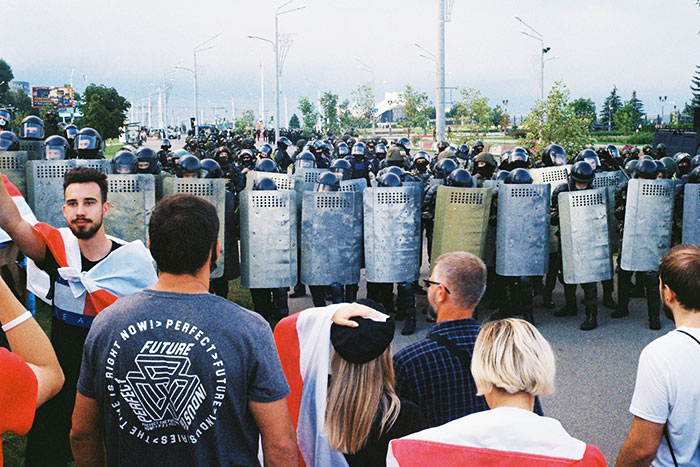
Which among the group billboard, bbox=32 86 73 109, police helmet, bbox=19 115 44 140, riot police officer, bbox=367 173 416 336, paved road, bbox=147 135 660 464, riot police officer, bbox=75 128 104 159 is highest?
billboard, bbox=32 86 73 109

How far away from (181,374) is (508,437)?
44.7 inches

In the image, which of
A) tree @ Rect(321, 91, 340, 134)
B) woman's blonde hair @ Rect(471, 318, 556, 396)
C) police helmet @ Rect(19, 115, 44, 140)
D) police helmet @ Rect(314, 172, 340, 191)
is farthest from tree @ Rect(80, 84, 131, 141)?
woman's blonde hair @ Rect(471, 318, 556, 396)

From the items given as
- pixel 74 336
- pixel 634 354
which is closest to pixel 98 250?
pixel 74 336

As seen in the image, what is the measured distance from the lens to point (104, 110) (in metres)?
49.2

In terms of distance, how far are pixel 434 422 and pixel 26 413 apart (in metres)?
1.86

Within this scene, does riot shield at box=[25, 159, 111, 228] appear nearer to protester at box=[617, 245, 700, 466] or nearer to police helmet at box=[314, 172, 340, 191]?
police helmet at box=[314, 172, 340, 191]

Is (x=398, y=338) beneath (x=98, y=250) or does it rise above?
beneath

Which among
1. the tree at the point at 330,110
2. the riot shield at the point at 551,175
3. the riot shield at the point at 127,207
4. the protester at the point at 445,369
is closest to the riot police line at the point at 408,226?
the riot shield at the point at 127,207

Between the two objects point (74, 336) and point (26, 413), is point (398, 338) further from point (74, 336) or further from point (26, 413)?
point (26, 413)

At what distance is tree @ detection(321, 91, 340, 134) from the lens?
65688 mm

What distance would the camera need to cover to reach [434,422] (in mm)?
3293

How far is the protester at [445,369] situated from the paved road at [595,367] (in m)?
2.66

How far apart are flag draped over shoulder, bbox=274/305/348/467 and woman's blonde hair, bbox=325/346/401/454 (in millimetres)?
111

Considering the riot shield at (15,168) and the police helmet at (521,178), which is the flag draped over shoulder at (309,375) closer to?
the police helmet at (521,178)
